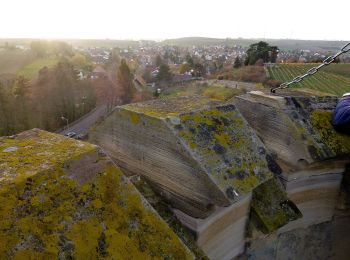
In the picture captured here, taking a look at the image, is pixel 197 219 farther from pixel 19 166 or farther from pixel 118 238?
pixel 19 166

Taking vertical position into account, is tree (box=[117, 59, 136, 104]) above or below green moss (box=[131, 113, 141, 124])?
below

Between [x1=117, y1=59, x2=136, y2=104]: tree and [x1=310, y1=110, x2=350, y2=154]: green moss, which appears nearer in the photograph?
[x1=310, y1=110, x2=350, y2=154]: green moss

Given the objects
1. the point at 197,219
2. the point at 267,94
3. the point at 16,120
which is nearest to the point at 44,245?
the point at 197,219

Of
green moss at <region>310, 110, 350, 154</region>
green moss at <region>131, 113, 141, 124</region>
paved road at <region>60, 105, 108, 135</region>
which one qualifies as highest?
green moss at <region>131, 113, 141, 124</region>

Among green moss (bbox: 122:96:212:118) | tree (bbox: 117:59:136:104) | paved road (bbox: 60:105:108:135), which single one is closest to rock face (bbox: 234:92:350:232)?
green moss (bbox: 122:96:212:118)

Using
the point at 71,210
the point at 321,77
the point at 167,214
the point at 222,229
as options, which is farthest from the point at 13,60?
the point at 71,210

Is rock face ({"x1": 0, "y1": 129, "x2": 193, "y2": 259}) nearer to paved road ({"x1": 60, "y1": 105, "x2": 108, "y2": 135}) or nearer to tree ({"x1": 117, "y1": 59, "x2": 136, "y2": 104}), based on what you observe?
paved road ({"x1": 60, "y1": 105, "x2": 108, "y2": 135})

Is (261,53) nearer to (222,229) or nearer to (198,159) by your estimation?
(222,229)
